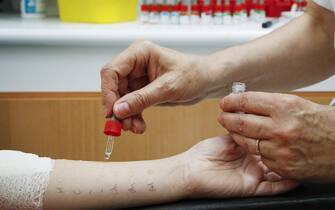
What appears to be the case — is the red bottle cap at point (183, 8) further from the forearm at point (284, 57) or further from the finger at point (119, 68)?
the finger at point (119, 68)

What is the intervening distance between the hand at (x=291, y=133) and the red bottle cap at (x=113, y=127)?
24 cm

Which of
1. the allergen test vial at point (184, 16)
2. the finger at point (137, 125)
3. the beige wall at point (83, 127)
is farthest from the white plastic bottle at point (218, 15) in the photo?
the finger at point (137, 125)

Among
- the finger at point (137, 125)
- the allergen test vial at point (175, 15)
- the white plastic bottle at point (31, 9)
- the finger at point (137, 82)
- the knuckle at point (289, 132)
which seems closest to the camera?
the knuckle at point (289, 132)

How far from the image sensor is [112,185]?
1.00 meters

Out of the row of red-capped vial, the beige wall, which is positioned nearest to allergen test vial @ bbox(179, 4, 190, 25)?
the row of red-capped vial

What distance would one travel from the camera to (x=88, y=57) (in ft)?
5.71

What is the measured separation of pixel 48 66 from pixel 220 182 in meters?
0.98

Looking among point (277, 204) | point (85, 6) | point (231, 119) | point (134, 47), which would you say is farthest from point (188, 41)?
point (277, 204)

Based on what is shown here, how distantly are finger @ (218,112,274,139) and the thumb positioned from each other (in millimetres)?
184

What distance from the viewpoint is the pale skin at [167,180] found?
3.16 ft

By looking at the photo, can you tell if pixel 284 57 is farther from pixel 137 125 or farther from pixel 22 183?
pixel 22 183

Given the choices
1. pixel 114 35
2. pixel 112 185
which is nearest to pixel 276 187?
pixel 112 185

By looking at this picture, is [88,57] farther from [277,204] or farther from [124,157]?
[277,204]

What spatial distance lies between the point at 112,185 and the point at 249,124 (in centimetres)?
30
